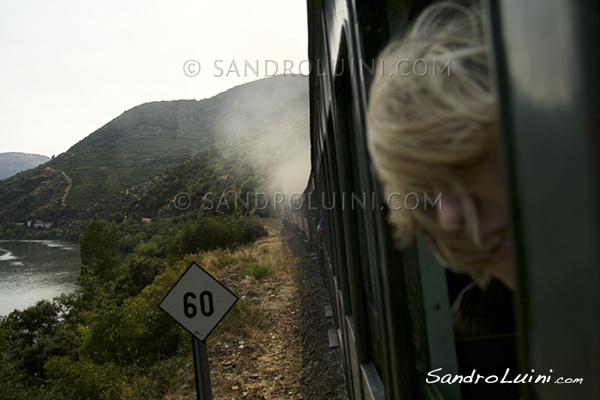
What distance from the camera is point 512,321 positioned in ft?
5.02

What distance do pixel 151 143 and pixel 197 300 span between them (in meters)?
114

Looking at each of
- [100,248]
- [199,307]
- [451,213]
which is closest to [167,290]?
[199,307]

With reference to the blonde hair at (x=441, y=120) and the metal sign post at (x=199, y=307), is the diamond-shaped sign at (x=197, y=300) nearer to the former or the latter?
the metal sign post at (x=199, y=307)

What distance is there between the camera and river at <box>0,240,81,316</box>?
4134cm

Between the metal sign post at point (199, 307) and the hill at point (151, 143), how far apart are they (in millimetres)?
59895

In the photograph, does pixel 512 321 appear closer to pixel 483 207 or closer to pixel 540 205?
pixel 483 207

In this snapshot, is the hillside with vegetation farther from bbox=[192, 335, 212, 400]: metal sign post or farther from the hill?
bbox=[192, 335, 212, 400]: metal sign post

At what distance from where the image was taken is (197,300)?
14.5 feet

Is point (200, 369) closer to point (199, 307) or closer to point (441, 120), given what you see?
point (199, 307)

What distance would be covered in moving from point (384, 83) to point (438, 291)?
0.69 m

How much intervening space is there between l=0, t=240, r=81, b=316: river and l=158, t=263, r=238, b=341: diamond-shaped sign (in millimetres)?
37448

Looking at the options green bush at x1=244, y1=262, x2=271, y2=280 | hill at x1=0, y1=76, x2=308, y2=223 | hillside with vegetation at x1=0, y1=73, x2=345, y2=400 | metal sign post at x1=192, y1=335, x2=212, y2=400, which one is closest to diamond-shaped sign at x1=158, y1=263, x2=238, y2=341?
metal sign post at x1=192, y1=335, x2=212, y2=400

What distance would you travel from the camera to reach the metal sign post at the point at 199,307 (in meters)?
4.31

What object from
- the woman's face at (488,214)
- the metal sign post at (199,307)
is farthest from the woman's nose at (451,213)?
the metal sign post at (199,307)
